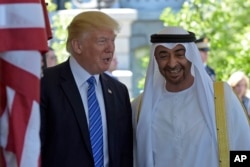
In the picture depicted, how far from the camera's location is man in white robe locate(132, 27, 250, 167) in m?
6.23

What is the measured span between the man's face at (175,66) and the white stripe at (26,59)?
1.58 m

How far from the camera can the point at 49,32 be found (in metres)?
5.49

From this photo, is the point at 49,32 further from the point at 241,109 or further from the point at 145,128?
the point at 241,109

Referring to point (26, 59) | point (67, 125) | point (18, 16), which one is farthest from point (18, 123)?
point (67, 125)

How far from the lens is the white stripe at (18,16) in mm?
4695

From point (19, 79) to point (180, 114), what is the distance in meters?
1.86

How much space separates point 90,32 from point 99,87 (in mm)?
396

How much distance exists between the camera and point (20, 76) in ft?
15.6

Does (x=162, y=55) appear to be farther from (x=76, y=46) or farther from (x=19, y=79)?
(x=19, y=79)

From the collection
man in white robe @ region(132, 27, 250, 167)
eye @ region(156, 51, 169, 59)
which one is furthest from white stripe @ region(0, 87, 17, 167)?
eye @ region(156, 51, 169, 59)

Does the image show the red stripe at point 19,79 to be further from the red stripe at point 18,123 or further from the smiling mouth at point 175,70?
the smiling mouth at point 175,70

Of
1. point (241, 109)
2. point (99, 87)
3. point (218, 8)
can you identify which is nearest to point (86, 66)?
point (99, 87)

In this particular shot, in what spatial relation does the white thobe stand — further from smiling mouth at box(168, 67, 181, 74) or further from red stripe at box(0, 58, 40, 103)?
red stripe at box(0, 58, 40, 103)

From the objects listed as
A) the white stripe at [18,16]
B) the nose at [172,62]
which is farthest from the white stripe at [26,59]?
the nose at [172,62]
